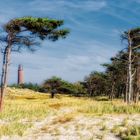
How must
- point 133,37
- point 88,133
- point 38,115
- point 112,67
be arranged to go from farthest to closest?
point 112,67
point 133,37
point 38,115
point 88,133

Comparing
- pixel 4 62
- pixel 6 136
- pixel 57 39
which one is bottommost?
pixel 6 136

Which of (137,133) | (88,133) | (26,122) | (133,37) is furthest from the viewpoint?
(133,37)

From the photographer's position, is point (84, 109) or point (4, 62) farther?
point (4, 62)

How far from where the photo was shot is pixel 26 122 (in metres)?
24.0

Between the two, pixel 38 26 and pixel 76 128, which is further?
pixel 38 26

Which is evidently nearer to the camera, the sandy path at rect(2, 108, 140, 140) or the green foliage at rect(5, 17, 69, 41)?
the sandy path at rect(2, 108, 140, 140)

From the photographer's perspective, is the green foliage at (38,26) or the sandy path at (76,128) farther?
the green foliage at (38,26)

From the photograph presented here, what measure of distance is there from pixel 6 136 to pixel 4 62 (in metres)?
17.6

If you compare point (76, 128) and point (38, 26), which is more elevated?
point (38, 26)

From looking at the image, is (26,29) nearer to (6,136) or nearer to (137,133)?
(6,136)

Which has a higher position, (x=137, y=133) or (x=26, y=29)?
(x=26, y=29)

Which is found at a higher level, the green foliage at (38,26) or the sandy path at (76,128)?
the green foliage at (38,26)

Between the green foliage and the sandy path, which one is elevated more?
the green foliage

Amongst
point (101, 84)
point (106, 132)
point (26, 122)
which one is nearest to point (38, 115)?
point (26, 122)
